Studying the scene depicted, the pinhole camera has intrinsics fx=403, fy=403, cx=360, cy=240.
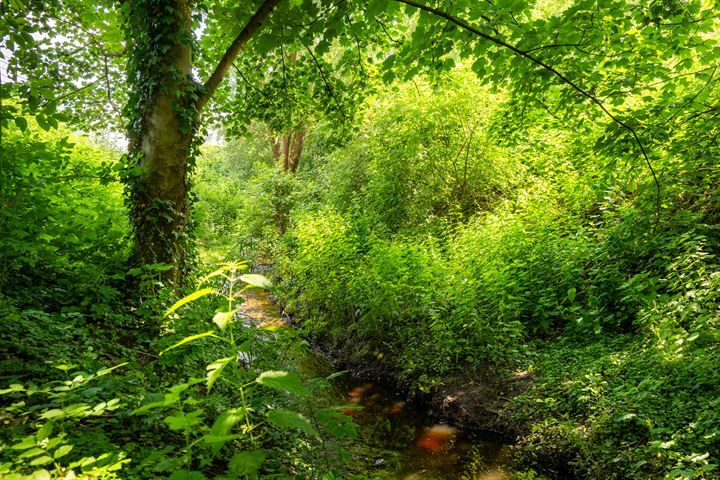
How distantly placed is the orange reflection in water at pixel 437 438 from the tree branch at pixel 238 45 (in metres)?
4.77

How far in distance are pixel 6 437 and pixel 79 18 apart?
673cm

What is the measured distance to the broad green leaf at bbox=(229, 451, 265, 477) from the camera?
171 centimetres

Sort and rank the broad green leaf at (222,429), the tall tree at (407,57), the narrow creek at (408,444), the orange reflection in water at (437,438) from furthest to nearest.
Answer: the orange reflection in water at (437,438) < the narrow creek at (408,444) < the tall tree at (407,57) < the broad green leaf at (222,429)

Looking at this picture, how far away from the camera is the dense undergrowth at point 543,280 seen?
3.85 meters

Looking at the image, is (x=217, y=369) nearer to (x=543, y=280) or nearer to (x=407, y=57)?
(x=407, y=57)

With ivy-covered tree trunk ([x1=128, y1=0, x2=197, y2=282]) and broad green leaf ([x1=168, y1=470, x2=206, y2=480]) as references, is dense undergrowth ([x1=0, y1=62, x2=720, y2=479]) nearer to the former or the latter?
broad green leaf ([x1=168, y1=470, x2=206, y2=480])

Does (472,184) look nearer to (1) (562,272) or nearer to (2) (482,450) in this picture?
(1) (562,272)

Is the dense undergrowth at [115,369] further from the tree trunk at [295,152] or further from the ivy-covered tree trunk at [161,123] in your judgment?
the tree trunk at [295,152]

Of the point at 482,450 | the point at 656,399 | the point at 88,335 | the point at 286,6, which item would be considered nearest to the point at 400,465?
the point at 482,450

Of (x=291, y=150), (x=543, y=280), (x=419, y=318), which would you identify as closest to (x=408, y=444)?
(x=419, y=318)

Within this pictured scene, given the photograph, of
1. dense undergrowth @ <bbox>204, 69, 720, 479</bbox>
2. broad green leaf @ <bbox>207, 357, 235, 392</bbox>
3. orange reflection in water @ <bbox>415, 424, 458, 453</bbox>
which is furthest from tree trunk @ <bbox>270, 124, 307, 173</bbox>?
broad green leaf @ <bbox>207, 357, 235, 392</bbox>

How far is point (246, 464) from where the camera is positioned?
173 cm

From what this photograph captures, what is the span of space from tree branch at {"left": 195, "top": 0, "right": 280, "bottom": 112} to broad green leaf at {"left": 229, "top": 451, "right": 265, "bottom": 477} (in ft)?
11.9

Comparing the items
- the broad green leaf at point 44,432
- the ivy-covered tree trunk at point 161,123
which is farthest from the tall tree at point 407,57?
the broad green leaf at point 44,432
